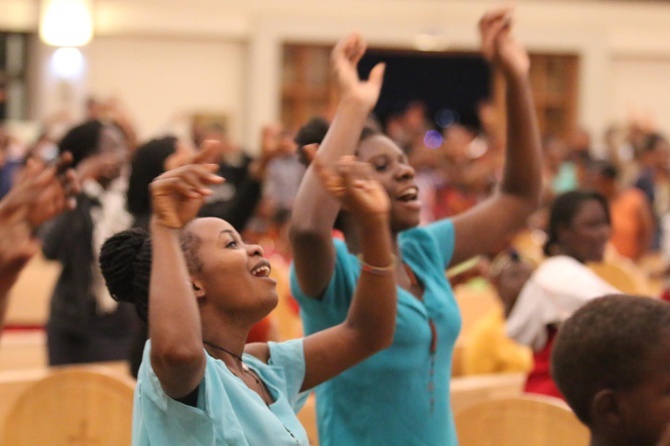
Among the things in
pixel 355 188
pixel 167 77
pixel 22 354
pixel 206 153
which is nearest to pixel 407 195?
pixel 355 188

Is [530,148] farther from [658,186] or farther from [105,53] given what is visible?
[105,53]

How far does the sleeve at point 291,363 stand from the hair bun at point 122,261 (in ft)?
0.96

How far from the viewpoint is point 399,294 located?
85.4 inches

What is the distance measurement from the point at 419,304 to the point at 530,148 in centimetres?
52

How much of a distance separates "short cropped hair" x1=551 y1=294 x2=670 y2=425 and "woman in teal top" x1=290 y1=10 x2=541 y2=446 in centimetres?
53

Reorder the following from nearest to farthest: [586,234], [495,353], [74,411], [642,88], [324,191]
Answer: [324,191], [74,411], [586,234], [495,353], [642,88]

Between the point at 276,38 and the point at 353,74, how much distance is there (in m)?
11.1

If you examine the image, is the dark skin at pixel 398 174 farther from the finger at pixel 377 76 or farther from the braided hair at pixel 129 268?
the braided hair at pixel 129 268

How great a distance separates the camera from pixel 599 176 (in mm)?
8562

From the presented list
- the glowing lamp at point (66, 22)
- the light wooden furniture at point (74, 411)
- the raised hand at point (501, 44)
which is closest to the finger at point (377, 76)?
the raised hand at point (501, 44)

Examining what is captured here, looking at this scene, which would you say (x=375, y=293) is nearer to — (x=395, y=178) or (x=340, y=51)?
(x=395, y=178)

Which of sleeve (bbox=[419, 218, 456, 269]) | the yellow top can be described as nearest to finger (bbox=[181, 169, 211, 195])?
sleeve (bbox=[419, 218, 456, 269])

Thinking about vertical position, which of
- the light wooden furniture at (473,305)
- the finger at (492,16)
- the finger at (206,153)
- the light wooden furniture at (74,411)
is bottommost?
the light wooden furniture at (473,305)

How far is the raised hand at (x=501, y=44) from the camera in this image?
2.41m
